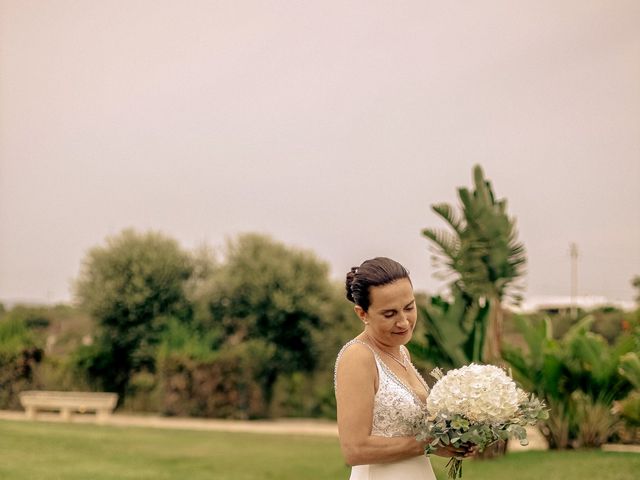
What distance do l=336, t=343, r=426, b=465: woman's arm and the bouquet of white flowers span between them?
0.38 ft

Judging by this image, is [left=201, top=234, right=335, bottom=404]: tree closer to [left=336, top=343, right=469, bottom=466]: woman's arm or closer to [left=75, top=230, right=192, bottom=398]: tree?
[left=75, top=230, right=192, bottom=398]: tree

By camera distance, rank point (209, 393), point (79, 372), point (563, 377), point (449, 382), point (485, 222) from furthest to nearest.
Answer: point (79, 372) → point (209, 393) → point (563, 377) → point (485, 222) → point (449, 382)

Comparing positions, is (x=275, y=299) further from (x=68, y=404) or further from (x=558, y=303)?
(x=558, y=303)

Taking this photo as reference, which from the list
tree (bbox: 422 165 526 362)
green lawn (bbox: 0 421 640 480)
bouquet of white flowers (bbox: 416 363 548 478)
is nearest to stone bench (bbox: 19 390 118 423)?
green lawn (bbox: 0 421 640 480)

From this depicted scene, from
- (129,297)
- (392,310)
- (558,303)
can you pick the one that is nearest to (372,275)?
(392,310)

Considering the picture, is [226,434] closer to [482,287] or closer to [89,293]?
[482,287]

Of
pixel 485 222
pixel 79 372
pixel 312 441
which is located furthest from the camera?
pixel 79 372

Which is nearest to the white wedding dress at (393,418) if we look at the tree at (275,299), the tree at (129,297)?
the tree at (275,299)

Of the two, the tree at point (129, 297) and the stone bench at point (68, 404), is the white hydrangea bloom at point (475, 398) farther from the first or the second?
the tree at point (129, 297)

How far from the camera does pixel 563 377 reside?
16891 mm

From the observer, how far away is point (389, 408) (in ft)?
12.8

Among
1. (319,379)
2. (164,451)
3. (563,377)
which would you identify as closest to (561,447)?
(563,377)

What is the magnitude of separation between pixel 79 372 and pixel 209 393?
522 centimetres

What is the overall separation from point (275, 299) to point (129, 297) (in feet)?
16.8
